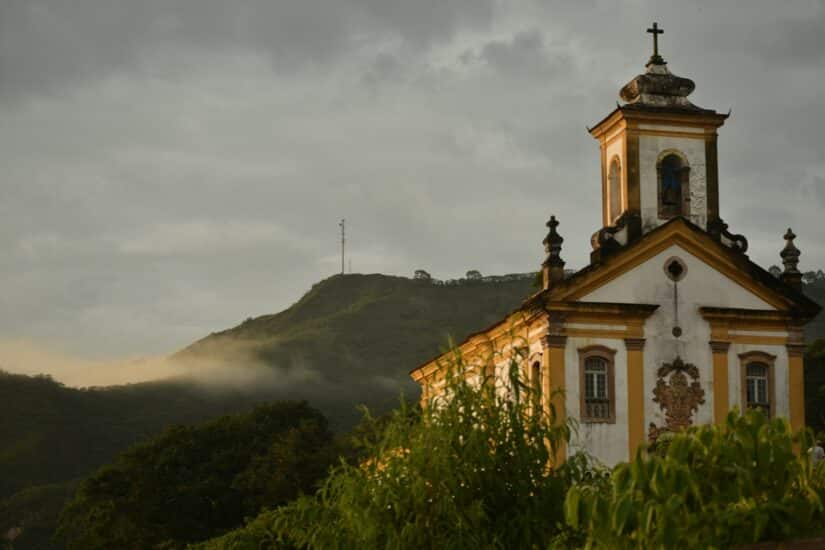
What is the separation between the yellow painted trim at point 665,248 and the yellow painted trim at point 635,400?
1986 mm

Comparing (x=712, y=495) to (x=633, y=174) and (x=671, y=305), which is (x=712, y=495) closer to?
(x=671, y=305)

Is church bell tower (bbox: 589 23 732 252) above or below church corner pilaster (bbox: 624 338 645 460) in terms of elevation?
above

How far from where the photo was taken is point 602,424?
1539 inches

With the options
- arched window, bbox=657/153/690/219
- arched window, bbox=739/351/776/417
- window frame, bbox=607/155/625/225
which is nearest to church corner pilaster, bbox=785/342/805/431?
arched window, bbox=739/351/776/417

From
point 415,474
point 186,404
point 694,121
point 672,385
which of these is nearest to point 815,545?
point 415,474

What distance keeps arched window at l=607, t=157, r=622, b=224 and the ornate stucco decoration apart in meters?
4.57

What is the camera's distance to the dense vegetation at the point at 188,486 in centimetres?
6322

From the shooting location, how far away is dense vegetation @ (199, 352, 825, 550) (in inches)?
670

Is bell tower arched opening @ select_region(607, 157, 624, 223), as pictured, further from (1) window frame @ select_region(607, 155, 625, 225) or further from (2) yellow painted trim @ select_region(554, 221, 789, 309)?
(2) yellow painted trim @ select_region(554, 221, 789, 309)

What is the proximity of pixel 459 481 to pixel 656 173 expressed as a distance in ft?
66.4

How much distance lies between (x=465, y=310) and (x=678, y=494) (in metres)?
163

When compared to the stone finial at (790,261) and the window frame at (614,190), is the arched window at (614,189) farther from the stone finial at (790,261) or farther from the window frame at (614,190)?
the stone finial at (790,261)

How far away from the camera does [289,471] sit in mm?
64938

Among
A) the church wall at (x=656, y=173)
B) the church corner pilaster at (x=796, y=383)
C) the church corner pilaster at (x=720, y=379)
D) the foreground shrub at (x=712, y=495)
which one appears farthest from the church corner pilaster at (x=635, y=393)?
the foreground shrub at (x=712, y=495)
